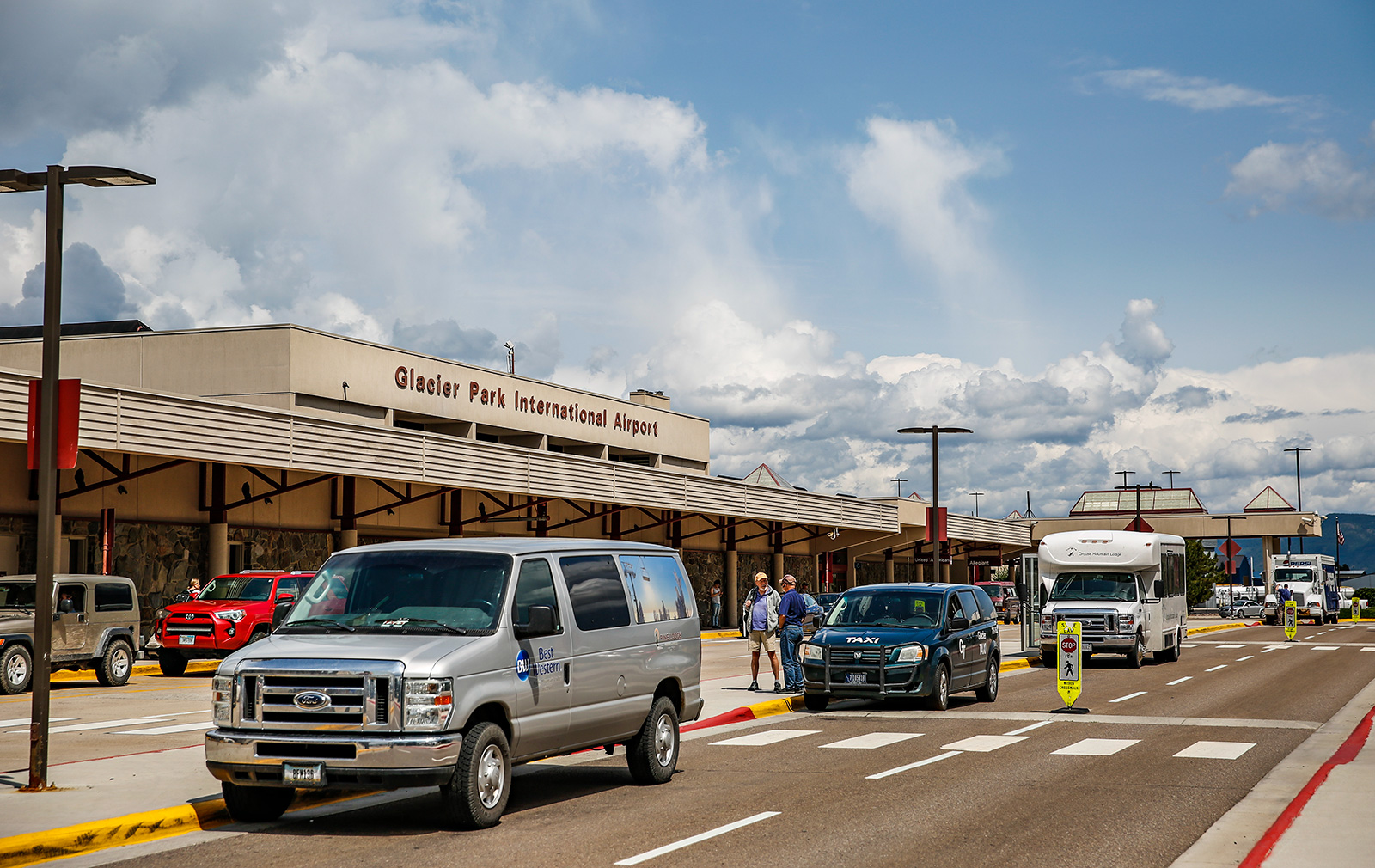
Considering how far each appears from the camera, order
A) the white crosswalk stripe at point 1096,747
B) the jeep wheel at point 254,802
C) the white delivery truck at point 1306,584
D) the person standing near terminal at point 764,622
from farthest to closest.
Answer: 1. the white delivery truck at point 1306,584
2. the person standing near terminal at point 764,622
3. the white crosswalk stripe at point 1096,747
4. the jeep wheel at point 254,802

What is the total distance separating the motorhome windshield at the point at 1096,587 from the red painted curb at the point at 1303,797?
40.9 ft

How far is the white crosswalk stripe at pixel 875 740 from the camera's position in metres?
15.9

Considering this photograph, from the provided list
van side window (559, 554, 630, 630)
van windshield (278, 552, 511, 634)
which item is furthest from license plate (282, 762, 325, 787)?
van side window (559, 554, 630, 630)

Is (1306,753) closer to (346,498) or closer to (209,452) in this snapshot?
(209,452)

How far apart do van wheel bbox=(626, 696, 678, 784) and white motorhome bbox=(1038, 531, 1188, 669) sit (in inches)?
718

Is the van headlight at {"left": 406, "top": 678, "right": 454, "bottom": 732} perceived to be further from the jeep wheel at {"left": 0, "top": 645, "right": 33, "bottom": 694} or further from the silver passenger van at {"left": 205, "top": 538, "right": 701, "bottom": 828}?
the jeep wheel at {"left": 0, "top": 645, "right": 33, "bottom": 694}

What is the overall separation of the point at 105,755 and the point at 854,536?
5590cm

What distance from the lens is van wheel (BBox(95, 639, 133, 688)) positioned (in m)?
23.5

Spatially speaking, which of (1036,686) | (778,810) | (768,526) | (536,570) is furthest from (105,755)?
Result: (768,526)

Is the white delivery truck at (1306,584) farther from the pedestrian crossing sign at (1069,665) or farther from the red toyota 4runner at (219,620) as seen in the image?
the red toyota 4runner at (219,620)

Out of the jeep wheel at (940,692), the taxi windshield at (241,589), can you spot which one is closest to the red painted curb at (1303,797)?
the jeep wheel at (940,692)

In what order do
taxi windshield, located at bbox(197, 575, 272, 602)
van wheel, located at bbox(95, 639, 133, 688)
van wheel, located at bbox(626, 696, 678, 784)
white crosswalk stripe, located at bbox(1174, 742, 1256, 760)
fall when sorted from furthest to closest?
1. taxi windshield, located at bbox(197, 575, 272, 602)
2. van wheel, located at bbox(95, 639, 133, 688)
3. white crosswalk stripe, located at bbox(1174, 742, 1256, 760)
4. van wheel, located at bbox(626, 696, 678, 784)

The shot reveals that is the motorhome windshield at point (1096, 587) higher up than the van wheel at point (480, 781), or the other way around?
the motorhome windshield at point (1096, 587)

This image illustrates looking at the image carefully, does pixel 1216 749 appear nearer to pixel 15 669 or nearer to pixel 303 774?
pixel 303 774
